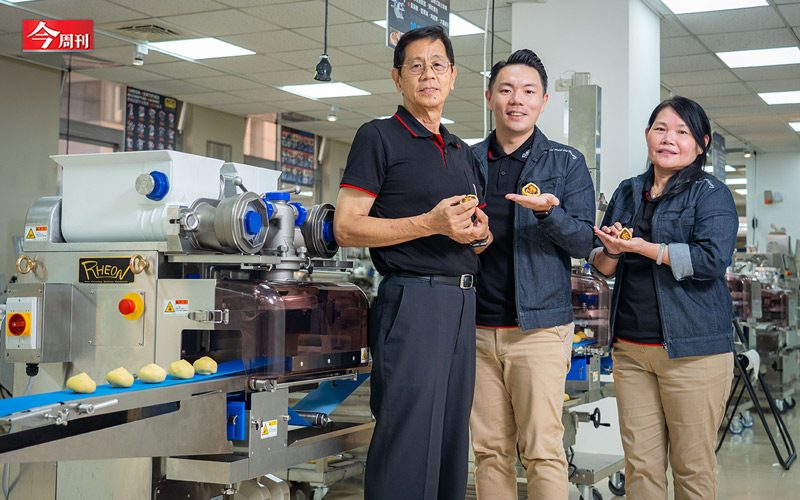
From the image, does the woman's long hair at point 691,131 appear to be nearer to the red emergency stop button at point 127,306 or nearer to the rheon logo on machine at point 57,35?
the red emergency stop button at point 127,306

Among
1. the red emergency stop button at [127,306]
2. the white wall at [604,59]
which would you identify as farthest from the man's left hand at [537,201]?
the white wall at [604,59]

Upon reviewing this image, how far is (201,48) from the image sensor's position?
7.52 m

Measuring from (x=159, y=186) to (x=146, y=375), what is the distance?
701 mm

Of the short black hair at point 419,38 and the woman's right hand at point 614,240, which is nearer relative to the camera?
the short black hair at point 419,38

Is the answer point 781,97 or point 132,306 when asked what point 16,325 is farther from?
point 781,97

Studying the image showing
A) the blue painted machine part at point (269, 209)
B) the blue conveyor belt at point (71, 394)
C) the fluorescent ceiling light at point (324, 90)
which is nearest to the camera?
the blue conveyor belt at point (71, 394)

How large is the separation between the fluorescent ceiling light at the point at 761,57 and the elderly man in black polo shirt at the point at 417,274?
245 inches

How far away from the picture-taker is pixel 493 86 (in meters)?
2.50

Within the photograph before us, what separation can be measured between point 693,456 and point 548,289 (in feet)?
2.54

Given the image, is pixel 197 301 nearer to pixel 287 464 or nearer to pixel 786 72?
pixel 287 464

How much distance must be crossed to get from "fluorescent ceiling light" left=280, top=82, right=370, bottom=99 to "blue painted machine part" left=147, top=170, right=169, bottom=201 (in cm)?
666

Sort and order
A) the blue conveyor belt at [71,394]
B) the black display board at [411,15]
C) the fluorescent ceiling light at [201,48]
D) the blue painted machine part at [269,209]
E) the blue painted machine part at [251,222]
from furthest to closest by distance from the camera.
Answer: the fluorescent ceiling light at [201,48], the black display board at [411,15], the blue painted machine part at [269,209], the blue painted machine part at [251,222], the blue conveyor belt at [71,394]

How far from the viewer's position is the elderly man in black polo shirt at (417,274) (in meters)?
2.00

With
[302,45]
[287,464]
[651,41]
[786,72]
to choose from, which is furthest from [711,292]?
[786,72]
